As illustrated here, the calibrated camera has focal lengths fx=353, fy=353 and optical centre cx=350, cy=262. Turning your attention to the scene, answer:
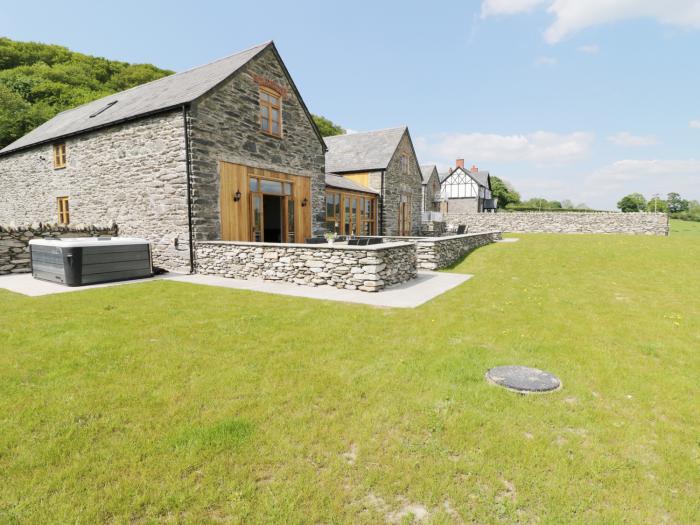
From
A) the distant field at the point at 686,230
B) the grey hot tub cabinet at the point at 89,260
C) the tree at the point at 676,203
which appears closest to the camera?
the grey hot tub cabinet at the point at 89,260

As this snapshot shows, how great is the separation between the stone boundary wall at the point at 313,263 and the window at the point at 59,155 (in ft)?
30.9

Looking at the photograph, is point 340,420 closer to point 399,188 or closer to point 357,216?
point 357,216

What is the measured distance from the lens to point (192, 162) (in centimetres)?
1184

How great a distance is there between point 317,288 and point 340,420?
6560mm

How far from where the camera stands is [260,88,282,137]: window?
1448 cm

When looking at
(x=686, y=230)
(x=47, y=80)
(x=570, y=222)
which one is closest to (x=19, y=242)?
(x=47, y=80)

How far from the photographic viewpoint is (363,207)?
77.2 ft

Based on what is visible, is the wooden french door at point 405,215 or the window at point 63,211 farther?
the wooden french door at point 405,215

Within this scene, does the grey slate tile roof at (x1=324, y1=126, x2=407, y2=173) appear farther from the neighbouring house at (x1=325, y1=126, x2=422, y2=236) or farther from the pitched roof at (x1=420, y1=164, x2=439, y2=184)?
the pitched roof at (x1=420, y1=164, x2=439, y2=184)

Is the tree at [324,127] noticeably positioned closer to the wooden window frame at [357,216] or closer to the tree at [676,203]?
the wooden window frame at [357,216]

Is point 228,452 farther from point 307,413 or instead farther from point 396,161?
point 396,161

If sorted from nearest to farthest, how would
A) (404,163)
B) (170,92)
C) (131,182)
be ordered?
(131,182)
(170,92)
(404,163)

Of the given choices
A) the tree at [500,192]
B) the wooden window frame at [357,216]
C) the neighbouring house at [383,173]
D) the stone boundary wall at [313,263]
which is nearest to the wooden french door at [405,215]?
the neighbouring house at [383,173]

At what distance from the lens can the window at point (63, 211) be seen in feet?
53.3
